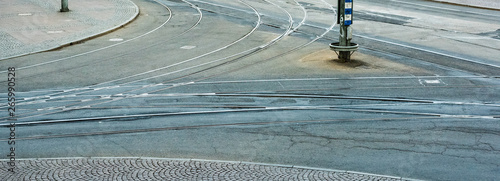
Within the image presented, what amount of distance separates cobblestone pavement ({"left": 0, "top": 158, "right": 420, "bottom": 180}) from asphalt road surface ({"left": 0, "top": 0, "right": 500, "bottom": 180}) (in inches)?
21.7

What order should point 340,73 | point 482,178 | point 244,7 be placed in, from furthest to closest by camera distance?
point 244,7 → point 340,73 → point 482,178

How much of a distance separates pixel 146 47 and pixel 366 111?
1081cm

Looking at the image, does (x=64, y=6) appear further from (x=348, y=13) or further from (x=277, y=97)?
(x=277, y=97)

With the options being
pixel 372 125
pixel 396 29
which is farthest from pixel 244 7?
pixel 372 125

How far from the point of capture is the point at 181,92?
1542 cm

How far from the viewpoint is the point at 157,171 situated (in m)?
9.70

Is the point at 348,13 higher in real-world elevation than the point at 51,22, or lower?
higher

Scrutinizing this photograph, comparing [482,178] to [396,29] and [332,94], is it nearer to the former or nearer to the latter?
[332,94]

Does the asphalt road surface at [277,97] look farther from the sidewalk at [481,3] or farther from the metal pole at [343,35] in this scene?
the sidewalk at [481,3]

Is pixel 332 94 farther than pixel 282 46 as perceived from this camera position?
No

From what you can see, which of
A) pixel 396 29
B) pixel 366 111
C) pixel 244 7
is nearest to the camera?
pixel 366 111

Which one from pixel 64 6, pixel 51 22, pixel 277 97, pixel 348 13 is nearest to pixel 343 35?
pixel 348 13

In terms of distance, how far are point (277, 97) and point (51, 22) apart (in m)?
16.3

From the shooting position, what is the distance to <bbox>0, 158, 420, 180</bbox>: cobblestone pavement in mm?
9430
